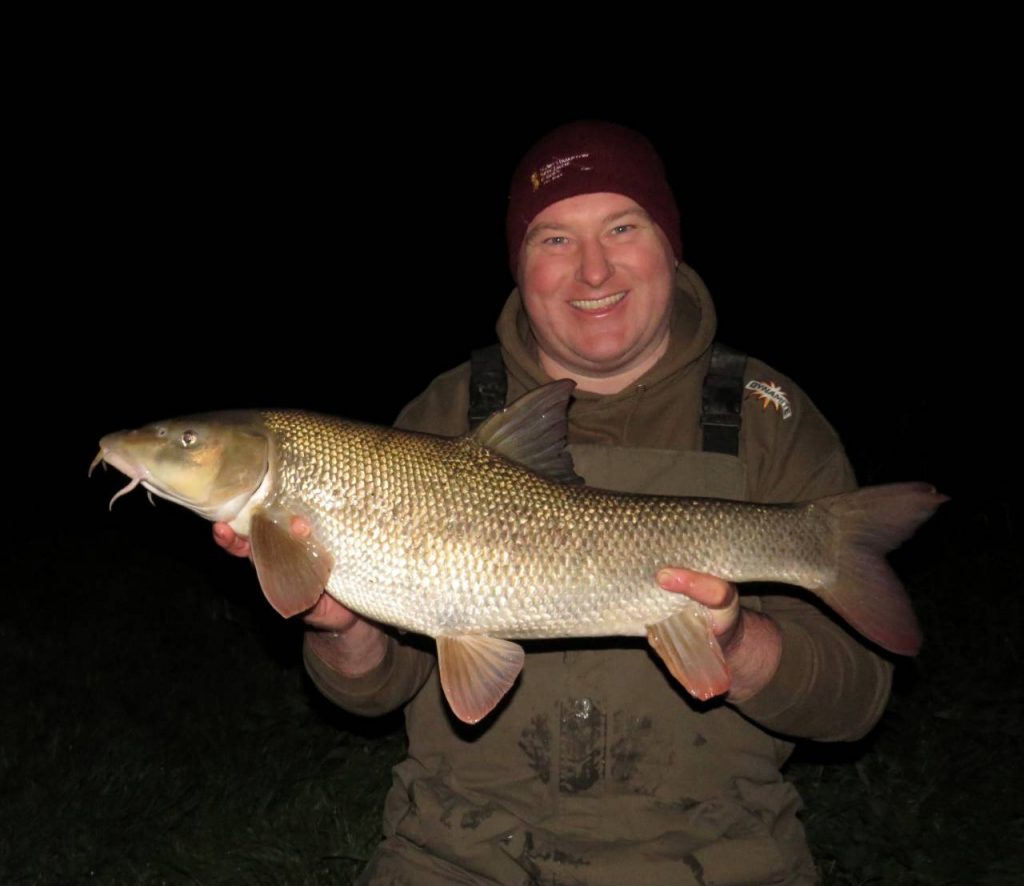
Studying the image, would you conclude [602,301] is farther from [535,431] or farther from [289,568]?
[289,568]

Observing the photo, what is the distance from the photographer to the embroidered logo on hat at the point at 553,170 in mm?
3041

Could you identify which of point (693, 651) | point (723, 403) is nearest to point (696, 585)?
point (693, 651)

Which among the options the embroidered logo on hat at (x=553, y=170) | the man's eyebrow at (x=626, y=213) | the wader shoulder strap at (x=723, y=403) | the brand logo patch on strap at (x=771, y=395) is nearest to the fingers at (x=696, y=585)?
the wader shoulder strap at (x=723, y=403)

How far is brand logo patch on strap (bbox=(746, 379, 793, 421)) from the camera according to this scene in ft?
9.37

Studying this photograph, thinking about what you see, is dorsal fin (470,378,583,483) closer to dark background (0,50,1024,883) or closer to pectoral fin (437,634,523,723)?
pectoral fin (437,634,523,723)

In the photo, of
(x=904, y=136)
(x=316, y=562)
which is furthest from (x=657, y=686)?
Result: (x=904, y=136)

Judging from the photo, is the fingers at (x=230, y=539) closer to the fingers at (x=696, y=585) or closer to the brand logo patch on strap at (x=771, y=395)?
the fingers at (x=696, y=585)

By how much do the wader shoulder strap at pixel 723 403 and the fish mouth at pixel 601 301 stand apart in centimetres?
32

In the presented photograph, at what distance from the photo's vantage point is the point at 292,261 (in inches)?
1048

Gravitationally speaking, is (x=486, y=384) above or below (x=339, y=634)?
above

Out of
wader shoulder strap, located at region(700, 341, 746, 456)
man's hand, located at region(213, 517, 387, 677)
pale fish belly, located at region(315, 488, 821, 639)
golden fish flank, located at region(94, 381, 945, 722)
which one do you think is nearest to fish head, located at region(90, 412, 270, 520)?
golden fish flank, located at region(94, 381, 945, 722)

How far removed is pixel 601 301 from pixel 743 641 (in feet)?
3.32

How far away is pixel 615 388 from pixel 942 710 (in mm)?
2609

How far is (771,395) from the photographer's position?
2.88 meters
